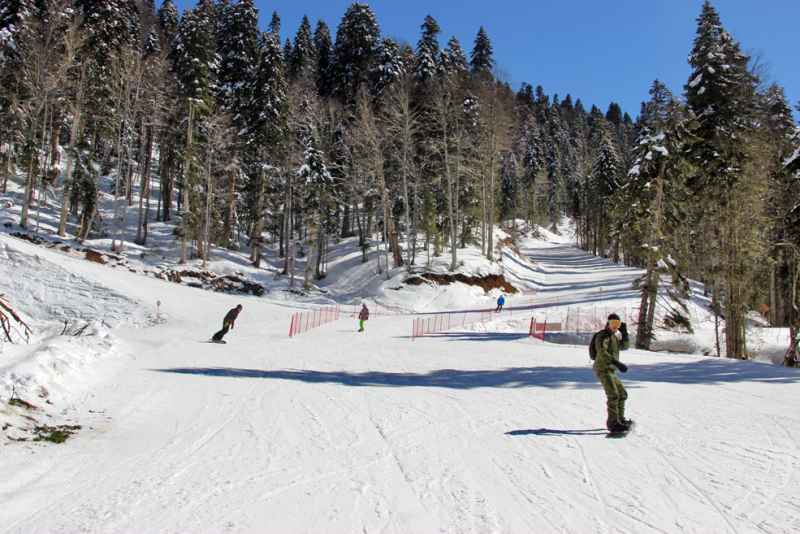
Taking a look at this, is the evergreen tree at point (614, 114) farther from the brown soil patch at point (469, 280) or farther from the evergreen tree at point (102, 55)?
the evergreen tree at point (102, 55)

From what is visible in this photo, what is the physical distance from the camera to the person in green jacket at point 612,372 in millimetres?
5863

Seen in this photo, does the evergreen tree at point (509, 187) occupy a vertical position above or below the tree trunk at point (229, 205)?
above

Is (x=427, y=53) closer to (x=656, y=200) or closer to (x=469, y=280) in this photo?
(x=469, y=280)

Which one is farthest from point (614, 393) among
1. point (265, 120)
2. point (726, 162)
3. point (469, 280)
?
point (265, 120)

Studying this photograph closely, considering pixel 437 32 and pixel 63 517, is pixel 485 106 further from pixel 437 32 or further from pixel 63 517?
pixel 63 517

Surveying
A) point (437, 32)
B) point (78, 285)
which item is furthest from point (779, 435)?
point (437, 32)

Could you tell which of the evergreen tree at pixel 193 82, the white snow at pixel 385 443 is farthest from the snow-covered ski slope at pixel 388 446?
the evergreen tree at pixel 193 82

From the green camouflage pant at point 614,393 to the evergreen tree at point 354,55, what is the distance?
42.9 m

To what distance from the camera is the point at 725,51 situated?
2073 cm

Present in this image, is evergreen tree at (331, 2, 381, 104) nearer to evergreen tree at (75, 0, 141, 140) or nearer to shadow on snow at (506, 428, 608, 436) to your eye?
evergreen tree at (75, 0, 141, 140)

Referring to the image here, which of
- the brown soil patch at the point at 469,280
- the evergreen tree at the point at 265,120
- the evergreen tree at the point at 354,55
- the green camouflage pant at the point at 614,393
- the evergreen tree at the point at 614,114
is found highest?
the evergreen tree at the point at 614,114

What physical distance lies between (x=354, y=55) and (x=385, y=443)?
4638cm

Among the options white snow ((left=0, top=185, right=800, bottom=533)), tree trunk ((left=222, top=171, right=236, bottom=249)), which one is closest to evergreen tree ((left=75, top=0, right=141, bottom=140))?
tree trunk ((left=222, top=171, right=236, bottom=249))

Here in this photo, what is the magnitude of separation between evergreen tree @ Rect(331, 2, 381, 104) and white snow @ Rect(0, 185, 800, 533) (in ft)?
123
